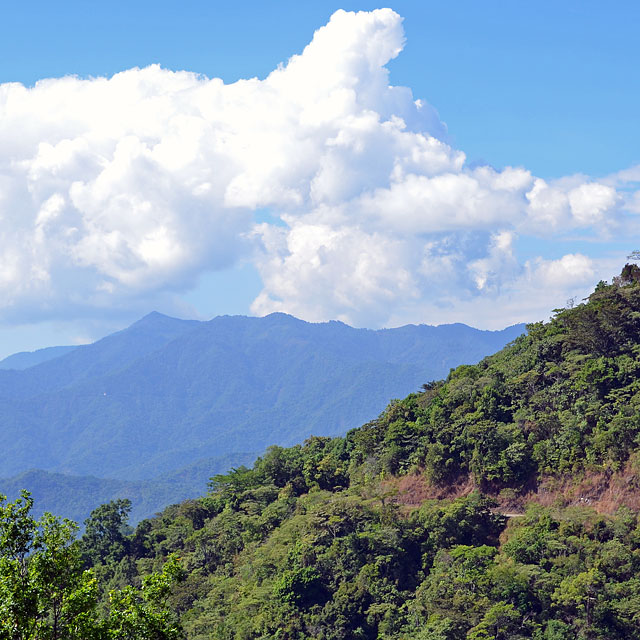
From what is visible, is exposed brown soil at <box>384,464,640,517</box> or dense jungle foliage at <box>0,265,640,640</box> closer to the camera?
dense jungle foliage at <box>0,265,640,640</box>

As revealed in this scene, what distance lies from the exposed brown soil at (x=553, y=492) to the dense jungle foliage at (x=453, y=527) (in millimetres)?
438

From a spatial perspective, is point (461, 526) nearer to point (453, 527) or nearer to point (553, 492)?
point (453, 527)

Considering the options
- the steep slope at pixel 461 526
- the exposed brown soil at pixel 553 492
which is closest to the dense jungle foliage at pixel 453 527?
the steep slope at pixel 461 526

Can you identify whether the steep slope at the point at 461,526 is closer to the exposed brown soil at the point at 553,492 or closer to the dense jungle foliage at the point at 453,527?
the dense jungle foliage at the point at 453,527

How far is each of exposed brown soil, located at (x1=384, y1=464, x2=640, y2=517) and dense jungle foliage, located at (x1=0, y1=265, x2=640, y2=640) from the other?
0.44m

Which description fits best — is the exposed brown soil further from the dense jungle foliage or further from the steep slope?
the dense jungle foliage

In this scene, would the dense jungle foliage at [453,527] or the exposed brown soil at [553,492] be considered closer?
the dense jungle foliage at [453,527]

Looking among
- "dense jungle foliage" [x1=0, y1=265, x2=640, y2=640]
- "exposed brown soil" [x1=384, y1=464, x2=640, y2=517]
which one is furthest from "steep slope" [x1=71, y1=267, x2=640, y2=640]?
"exposed brown soil" [x1=384, y1=464, x2=640, y2=517]

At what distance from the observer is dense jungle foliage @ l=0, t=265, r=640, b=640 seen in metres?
40.6

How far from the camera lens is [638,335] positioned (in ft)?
180

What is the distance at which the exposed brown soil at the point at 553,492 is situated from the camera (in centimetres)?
4466

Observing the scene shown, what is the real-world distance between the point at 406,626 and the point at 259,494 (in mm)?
23007

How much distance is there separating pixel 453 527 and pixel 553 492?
6.88m

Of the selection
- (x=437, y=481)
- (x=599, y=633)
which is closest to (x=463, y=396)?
(x=437, y=481)
